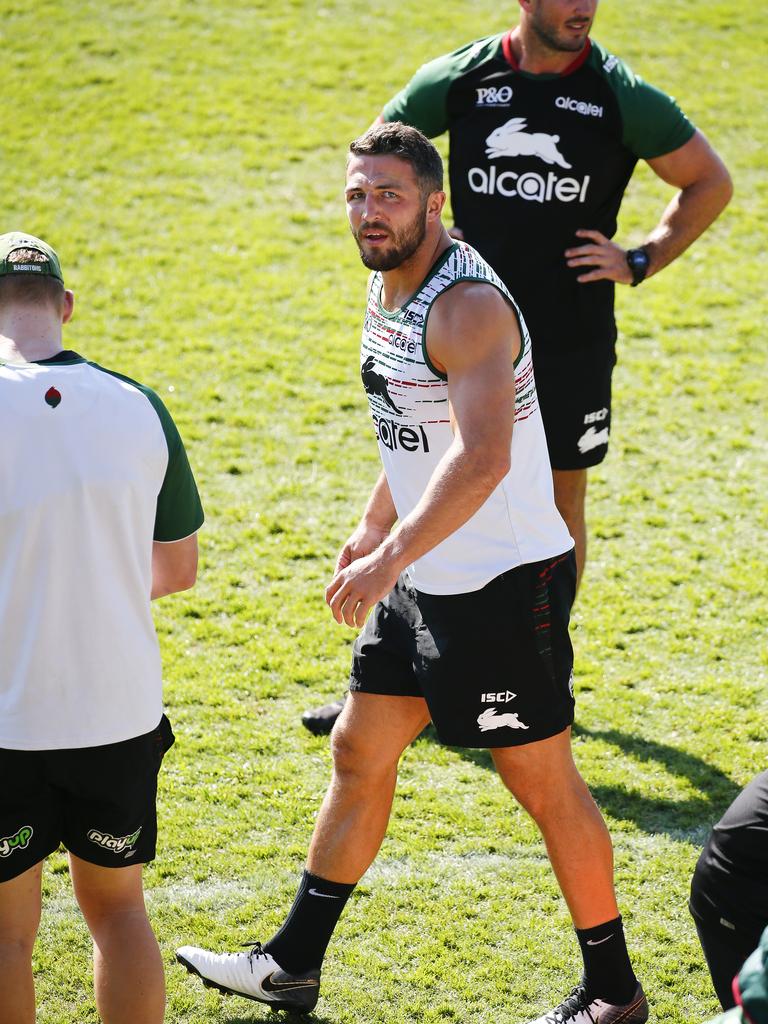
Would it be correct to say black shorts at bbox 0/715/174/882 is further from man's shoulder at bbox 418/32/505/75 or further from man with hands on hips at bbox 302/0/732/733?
man's shoulder at bbox 418/32/505/75

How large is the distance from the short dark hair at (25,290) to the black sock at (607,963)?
2251 mm

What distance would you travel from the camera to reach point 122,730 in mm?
3080

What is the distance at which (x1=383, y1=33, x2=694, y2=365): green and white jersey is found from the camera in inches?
189

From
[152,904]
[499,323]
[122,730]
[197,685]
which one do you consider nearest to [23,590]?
[122,730]

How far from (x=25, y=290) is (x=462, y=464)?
1.14m

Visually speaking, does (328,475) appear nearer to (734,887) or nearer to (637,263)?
(637,263)

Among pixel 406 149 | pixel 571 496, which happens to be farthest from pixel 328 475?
pixel 406 149

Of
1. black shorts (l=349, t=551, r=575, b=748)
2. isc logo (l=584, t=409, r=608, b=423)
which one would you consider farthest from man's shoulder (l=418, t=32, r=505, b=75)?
black shorts (l=349, t=551, r=575, b=748)

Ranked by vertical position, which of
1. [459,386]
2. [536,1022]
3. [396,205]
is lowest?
[536,1022]

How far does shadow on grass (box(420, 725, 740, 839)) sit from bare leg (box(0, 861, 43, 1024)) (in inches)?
85.1

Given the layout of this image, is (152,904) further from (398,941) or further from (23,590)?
(23,590)

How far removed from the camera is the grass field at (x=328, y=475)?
13.5ft

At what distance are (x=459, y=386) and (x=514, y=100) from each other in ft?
6.80

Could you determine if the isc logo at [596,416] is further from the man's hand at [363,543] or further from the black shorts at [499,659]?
the black shorts at [499,659]
